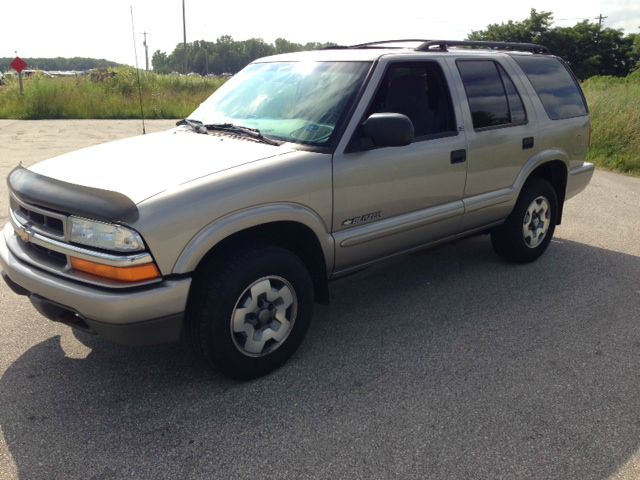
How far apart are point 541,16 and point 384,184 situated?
44.4 m

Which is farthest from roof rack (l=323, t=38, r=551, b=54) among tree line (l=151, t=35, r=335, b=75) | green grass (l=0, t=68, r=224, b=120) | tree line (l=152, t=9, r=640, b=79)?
tree line (l=151, t=35, r=335, b=75)

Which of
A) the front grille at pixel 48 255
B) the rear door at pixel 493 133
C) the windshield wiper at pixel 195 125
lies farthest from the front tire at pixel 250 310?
the rear door at pixel 493 133

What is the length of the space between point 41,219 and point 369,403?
6.55ft

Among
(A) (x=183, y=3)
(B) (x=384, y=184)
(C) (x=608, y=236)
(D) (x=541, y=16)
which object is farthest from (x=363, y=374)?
(A) (x=183, y=3)

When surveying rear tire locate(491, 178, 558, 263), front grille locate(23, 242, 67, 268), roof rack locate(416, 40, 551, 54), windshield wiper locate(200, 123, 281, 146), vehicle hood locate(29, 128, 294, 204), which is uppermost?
roof rack locate(416, 40, 551, 54)

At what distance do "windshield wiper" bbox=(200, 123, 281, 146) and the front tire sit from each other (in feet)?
2.43

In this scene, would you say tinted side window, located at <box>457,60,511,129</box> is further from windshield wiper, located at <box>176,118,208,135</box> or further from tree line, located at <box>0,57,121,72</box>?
tree line, located at <box>0,57,121,72</box>

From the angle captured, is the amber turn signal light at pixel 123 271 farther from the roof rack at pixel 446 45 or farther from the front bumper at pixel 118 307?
the roof rack at pixel 446 45

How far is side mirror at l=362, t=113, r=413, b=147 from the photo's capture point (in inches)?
132

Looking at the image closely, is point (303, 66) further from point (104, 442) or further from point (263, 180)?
point (104, 442)

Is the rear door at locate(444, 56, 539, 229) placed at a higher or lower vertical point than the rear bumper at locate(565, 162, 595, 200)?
higher

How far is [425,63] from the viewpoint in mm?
4086

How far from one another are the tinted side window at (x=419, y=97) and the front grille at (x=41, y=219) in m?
1.95

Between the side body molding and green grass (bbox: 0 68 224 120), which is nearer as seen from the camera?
the side body molding
